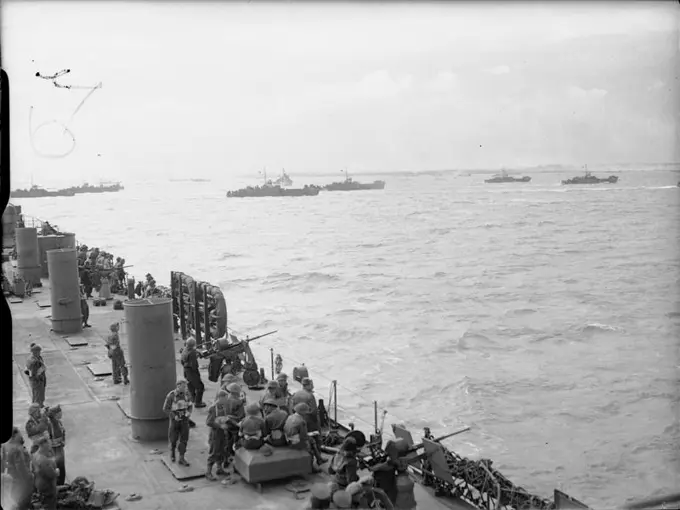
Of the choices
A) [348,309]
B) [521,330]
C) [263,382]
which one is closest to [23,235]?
[263,382]

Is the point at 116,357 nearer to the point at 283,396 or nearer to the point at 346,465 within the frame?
the point at 283,396

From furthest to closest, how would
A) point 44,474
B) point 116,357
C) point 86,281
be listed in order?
point 86,281
point 116,357
point 44,474

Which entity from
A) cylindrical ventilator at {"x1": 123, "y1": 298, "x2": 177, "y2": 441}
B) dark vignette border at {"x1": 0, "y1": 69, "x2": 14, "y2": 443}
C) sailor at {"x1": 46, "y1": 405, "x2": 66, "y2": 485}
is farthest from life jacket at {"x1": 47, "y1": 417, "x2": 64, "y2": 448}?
dark vignette border at {"x1": 0, "y1": 69, "x2": 14, "y2": 443}

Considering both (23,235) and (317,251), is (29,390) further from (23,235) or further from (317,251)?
(317,251)

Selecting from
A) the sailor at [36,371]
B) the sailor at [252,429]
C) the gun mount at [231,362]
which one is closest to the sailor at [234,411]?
the sailor at [252,429]

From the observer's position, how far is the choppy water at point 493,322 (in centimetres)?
2733

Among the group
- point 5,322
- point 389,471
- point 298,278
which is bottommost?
point 298,278

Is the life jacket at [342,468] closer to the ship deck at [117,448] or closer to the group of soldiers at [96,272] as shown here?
the ship deck at [117,448]

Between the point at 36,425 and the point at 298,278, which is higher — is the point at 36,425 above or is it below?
above

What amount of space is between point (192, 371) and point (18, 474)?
552cm

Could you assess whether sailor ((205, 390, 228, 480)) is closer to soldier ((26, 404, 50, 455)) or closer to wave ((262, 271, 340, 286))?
soldier ((26, 404, 50, 455))

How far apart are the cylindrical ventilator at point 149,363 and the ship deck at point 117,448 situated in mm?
323

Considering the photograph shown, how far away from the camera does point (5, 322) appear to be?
117 inches

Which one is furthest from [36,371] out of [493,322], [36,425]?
[493,322]
